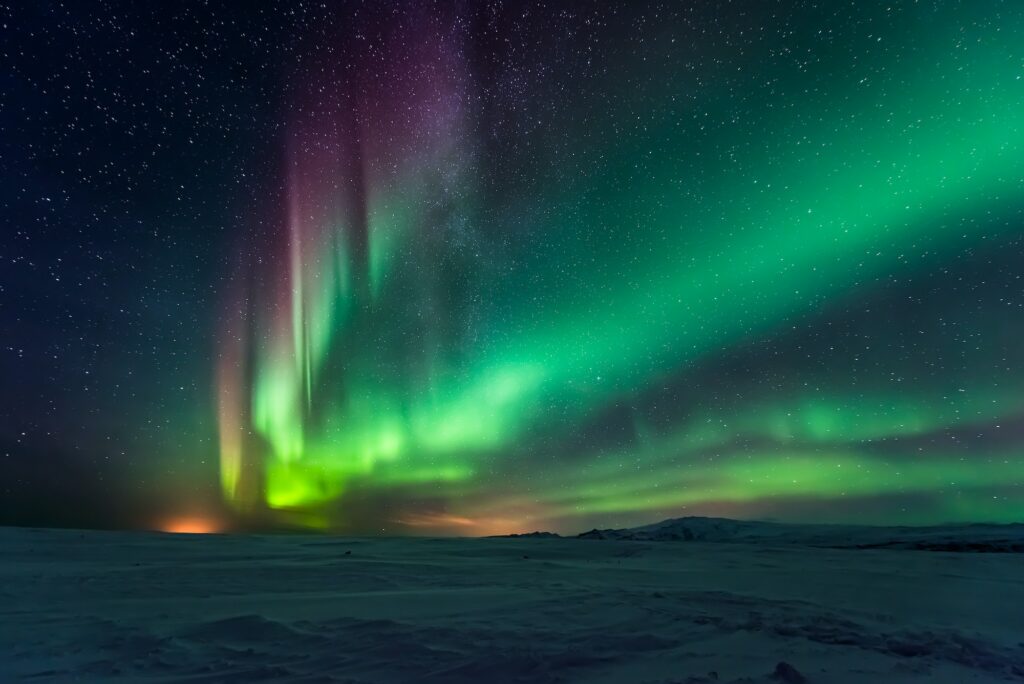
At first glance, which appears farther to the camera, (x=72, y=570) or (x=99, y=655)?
(x=72, y=570)

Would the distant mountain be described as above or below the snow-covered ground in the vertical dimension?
below

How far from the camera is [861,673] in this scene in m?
3.70

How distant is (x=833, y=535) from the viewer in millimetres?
21922

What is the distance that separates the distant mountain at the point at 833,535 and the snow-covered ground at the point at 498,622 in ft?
33.7

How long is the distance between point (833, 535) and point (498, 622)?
22038 millimetres

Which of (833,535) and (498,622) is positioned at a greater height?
(498,622)

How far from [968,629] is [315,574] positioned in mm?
7944

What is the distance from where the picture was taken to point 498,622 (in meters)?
4.98

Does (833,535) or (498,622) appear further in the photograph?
(833,535)

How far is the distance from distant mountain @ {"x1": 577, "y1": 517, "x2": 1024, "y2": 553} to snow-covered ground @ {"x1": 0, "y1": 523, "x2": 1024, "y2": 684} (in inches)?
404

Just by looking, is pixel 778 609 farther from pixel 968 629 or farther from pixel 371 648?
pixel 371 648

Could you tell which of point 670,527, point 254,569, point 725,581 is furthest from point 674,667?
point 670,527

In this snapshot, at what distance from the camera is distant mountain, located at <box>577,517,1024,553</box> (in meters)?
18.1

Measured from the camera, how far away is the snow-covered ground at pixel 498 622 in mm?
3695
